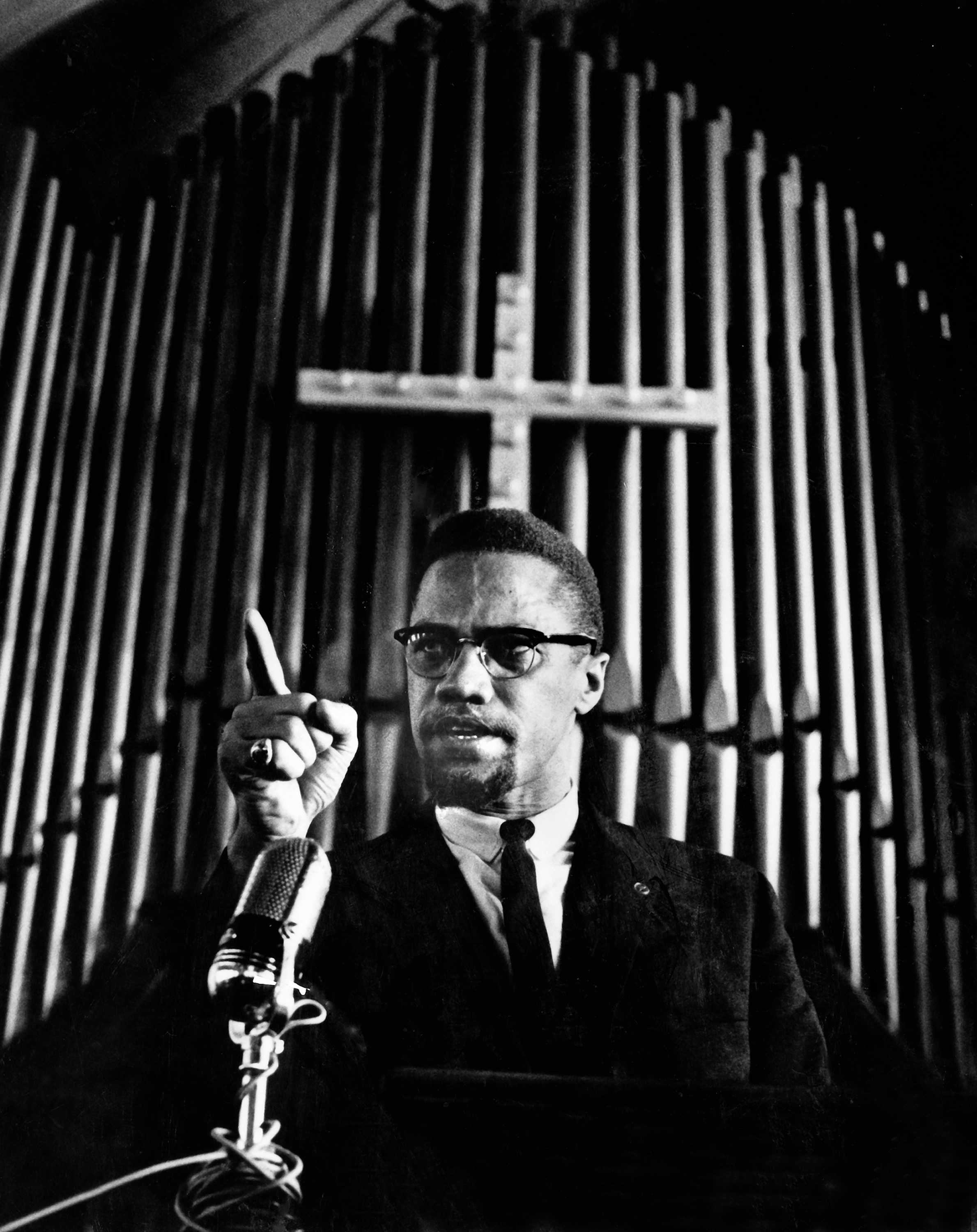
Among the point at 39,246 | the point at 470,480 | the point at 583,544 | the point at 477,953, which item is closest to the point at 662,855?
the point at 477,953

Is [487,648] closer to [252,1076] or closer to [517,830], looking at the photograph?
[517,830]

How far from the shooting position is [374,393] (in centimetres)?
237

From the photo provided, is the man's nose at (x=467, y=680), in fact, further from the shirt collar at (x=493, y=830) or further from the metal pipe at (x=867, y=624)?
the metal pipe at (x=867, y=624)

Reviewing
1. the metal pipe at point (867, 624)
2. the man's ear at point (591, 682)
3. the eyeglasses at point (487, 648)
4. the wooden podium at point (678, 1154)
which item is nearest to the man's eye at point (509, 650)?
the eyeglasses at point (487, 648)

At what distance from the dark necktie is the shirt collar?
13mm

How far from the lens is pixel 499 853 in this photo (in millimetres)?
2082

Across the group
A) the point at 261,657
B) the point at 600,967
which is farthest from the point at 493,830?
the point at 261,657

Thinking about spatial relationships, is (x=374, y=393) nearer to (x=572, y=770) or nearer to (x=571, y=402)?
(x=571, y=402)

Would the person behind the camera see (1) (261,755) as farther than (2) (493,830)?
No

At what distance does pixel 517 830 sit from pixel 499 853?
1.7 inches

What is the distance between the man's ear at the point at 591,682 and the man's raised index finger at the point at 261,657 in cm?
50

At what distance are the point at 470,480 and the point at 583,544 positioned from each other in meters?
0.23

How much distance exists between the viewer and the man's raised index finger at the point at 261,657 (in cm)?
179

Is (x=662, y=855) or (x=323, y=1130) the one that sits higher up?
(x=662, y=855)
